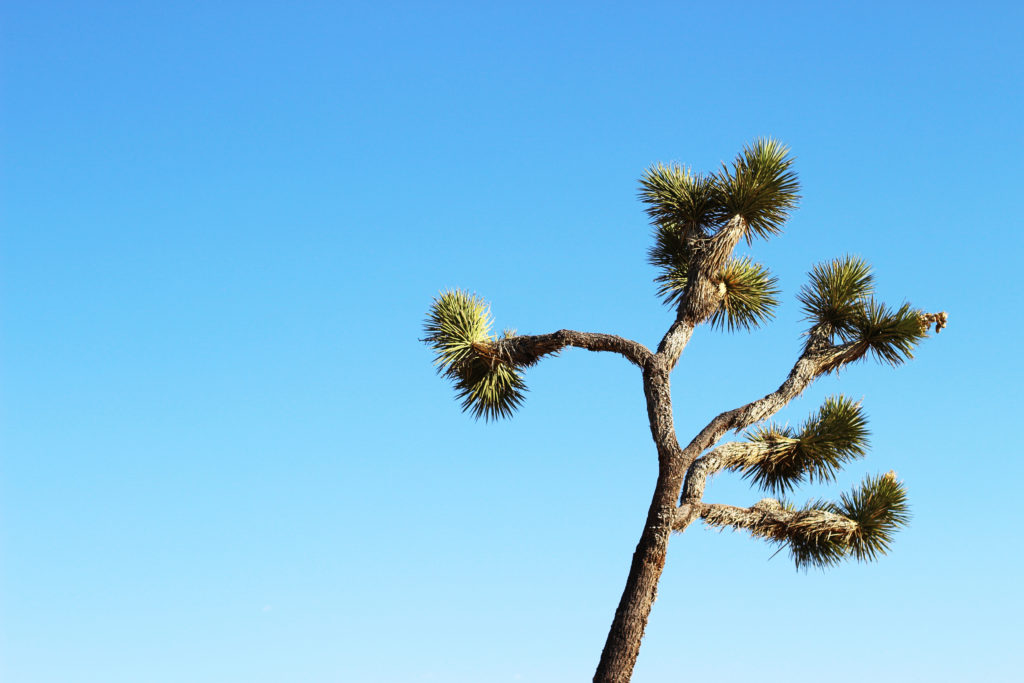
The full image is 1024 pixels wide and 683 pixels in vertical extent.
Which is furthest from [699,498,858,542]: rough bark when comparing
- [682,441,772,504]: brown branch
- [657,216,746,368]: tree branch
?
[657,216,746,368]: tree branch

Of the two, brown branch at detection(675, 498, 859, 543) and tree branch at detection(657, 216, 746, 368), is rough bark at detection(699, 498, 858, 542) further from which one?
tree branch at detection(657, 216, 746, 368)

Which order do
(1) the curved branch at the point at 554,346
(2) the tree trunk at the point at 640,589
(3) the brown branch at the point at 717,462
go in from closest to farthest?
1. (2) the tree trunk at the point at 640,589
2. (3) the brown branch at the point at 717,462
3. (1) the curved branch at the point at 554,346

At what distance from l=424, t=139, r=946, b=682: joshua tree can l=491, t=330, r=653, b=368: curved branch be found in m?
0.01

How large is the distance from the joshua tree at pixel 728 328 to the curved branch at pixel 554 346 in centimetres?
1

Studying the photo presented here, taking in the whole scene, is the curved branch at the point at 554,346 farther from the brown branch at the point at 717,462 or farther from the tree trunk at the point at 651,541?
the brown branch at the point at 717,462

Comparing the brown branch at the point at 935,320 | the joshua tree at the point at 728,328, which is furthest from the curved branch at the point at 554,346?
the brown branch at the point at 935,320

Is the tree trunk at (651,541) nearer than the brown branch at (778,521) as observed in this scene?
Yes

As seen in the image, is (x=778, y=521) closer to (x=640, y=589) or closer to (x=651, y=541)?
(x=651, y=541)

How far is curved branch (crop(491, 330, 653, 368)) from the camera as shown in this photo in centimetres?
1152

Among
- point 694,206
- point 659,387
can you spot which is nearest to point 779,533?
point 659,387

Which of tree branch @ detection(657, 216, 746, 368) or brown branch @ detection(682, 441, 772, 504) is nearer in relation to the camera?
brown branch @ detection(682, 441, 772, 504)

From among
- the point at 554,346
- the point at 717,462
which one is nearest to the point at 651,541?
the point at 717,462

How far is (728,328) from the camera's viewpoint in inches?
501

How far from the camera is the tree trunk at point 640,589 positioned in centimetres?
1013
